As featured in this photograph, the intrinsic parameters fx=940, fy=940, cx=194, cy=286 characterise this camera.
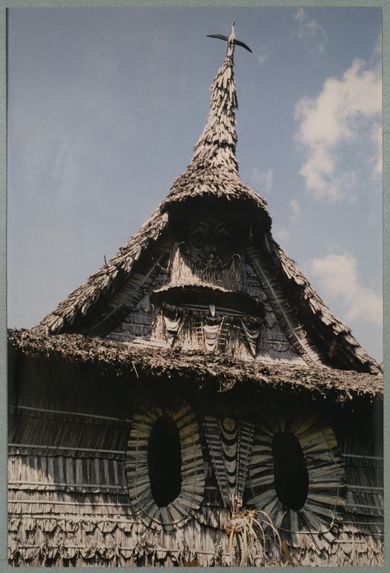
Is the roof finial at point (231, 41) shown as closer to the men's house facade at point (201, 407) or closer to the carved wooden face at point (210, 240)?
the men's house facade at point (201, 407)

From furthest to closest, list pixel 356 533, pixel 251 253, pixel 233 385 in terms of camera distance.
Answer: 1. pixel 251 253
2. pixel 356 533
3. pixel 233 385

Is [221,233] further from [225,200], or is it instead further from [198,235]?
[225,200]

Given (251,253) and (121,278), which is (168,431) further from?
(251,253)

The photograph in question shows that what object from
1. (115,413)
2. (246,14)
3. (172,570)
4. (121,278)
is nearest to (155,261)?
(121,278)

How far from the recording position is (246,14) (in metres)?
12.0

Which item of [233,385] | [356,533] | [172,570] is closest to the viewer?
[172,570]

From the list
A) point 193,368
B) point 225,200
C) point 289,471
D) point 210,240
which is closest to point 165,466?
point 193,368

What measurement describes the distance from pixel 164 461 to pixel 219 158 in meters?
4.58

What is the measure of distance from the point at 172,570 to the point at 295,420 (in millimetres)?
2918

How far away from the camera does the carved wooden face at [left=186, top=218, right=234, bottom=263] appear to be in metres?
13.6

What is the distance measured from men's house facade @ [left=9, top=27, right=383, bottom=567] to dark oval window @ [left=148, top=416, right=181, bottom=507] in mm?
25

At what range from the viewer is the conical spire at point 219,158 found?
13.3 m

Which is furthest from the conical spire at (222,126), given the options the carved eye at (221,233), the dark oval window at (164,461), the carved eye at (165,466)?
the dark oval window at (164,461)

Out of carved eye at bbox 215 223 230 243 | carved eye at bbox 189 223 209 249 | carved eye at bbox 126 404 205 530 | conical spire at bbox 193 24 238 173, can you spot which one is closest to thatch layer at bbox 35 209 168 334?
carved eye at bbox 189 223 209 249
